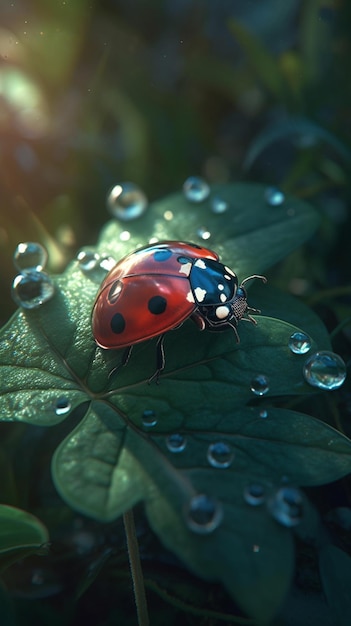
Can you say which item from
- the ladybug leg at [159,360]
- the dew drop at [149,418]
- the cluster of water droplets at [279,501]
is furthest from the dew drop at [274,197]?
the cluster of water droplets at [279,501]

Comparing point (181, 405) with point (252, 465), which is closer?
point (252, 465)

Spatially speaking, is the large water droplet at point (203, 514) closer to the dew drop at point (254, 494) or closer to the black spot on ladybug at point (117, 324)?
the dew drop at point (254, 494)

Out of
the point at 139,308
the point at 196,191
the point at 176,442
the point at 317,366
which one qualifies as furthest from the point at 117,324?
the point at 196,191

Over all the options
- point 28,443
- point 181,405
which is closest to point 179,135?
point 28,443

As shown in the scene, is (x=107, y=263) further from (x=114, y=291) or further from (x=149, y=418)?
(x=149, y=418)

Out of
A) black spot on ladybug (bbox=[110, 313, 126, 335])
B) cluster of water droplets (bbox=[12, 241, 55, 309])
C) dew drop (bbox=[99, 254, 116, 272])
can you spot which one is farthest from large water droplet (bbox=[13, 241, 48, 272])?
black spot on ladybug (bbox=[110, 313, 126, 335])

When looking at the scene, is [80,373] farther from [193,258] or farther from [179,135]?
[179,135]

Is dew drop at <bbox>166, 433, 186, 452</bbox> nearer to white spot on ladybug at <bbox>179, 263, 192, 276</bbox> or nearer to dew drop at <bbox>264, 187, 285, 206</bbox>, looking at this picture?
white spot on ladybug at <bbox>179, 263, 192, 276</bbox>
